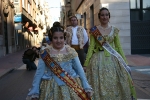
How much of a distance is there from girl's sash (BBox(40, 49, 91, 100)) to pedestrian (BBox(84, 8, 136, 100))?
1210 mm

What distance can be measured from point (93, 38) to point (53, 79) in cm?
167

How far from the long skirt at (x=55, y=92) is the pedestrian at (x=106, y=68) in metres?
1.27

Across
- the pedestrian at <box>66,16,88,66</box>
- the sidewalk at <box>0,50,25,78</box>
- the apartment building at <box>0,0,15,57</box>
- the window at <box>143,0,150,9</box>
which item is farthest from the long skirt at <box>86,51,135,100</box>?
the apartment building at <box>0,0,15,57</box>

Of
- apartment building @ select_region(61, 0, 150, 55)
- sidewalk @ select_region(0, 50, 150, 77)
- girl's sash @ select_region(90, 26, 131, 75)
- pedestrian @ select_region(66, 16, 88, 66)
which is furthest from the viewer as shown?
apartment building @ select_region(61, 0, 150, 55)

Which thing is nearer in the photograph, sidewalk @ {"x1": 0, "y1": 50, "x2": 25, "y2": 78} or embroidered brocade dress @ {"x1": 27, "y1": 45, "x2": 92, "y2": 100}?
embroidered brocade dress @ {"x1": 27, "y1": 45, "x2": 92, "y2": 100}

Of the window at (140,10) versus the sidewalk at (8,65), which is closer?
the sidewalk at (8,65)

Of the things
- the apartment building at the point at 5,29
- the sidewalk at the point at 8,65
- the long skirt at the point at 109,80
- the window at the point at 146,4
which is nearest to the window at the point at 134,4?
the window at the point at 146,4

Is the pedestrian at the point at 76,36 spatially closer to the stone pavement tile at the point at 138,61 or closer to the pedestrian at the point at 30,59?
the pedestrian at the point at 30,59

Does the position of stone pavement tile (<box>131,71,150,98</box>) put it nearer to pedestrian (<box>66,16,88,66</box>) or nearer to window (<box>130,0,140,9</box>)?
pedestrian (<box>66,16,88,66</box>)

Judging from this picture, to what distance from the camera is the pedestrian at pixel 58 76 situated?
3.01 metres

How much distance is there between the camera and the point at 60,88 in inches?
120

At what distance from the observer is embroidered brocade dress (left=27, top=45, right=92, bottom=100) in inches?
118

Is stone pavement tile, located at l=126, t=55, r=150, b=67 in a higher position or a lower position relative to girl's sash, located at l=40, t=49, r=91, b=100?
lower

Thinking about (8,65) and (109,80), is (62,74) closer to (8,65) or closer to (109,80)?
(109,80)
